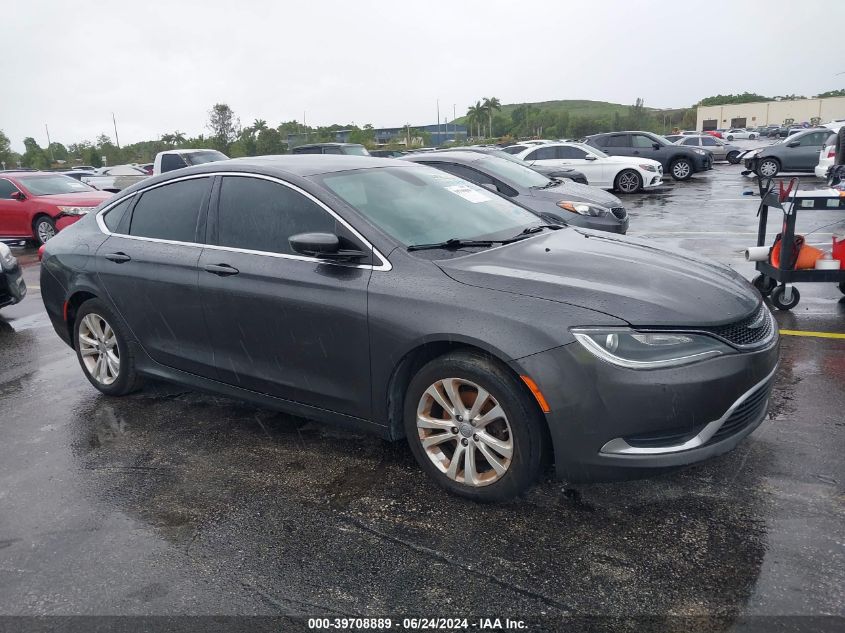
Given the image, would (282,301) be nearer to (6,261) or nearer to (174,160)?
(6,261)

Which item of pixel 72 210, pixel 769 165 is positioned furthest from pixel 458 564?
pixel 769 165

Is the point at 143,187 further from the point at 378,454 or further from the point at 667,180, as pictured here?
the point at 667,180

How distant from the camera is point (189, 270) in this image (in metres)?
4.19

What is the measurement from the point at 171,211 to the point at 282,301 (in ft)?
4.29

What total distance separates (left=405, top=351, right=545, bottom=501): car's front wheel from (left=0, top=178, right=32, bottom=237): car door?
1284cm

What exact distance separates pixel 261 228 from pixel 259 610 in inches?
85.1

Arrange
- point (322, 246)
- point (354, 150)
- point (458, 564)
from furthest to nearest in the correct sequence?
point (354, 150)
point (322, 246)
point (458, 564)

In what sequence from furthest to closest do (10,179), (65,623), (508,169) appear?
(10,179) → (508,169) → (65,623)

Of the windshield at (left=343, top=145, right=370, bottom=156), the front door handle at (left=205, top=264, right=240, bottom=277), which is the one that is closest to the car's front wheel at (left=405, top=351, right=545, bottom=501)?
the front door handle at (left=205, top=264, right=240, bottom=277)

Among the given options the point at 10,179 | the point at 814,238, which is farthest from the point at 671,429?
the point at 10,179

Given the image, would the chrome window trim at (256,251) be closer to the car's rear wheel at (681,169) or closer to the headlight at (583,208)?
the headlight at (583,208)

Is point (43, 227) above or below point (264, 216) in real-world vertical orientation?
below

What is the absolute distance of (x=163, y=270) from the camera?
4.33m

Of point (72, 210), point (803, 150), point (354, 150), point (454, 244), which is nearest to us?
point (454, 244)
